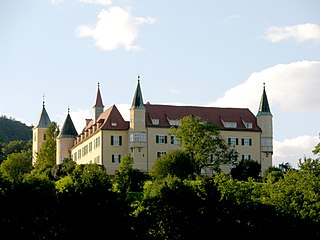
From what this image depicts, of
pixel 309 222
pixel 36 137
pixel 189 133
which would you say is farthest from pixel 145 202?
pixel 36 137

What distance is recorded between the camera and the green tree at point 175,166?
98775mm

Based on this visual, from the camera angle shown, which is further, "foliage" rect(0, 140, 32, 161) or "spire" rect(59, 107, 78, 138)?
"foliage" rect(0, 140, 32, 161)

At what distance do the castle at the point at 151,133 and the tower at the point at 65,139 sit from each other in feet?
2.19

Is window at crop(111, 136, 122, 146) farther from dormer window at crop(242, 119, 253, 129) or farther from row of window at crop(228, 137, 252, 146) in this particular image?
dormer window at crop(242, 119, 253, 129)

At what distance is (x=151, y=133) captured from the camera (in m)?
112

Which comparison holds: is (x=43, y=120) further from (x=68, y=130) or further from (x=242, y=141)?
(x=242, y=141)

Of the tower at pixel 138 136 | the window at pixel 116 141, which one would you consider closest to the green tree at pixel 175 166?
the tower at pixel 138 136

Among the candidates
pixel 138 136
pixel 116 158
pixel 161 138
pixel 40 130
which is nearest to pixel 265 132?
pixel 161 138

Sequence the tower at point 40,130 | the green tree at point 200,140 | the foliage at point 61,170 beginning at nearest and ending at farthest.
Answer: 1. the foliage at point 61,170
2. the green tree at point 200,140
3. the tower at point 40,130

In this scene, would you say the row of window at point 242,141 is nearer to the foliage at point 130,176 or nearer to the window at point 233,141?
the window at point 233,141

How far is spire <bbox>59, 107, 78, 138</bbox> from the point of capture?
129m

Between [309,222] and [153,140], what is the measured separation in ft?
179

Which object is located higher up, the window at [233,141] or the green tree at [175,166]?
the window at [233,141]

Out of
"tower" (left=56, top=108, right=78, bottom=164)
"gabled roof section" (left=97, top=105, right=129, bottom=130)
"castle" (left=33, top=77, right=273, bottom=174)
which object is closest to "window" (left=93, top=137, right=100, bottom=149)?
"castle" (left=33, top=77, right=273, bottom=174)
